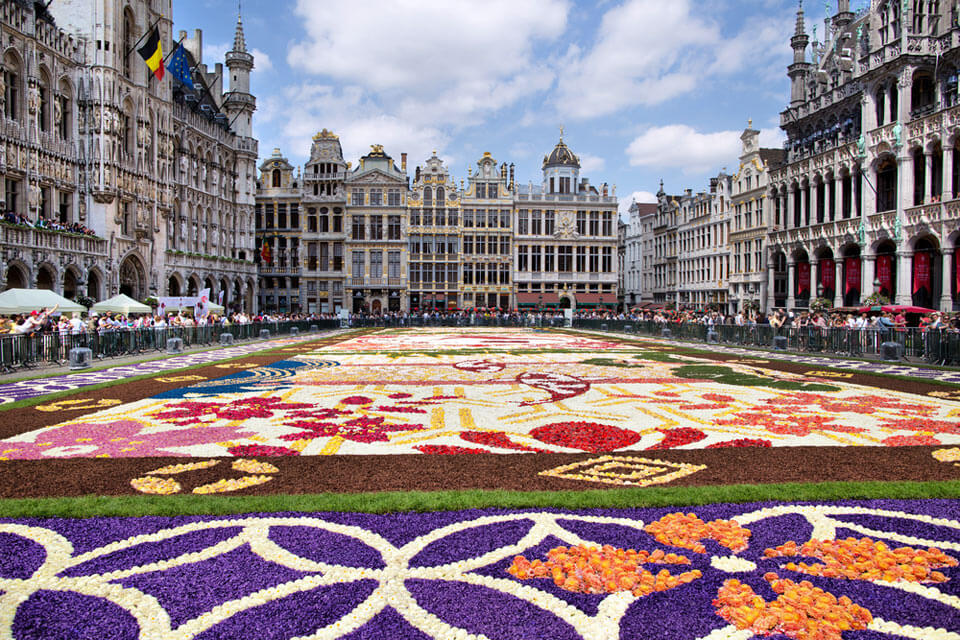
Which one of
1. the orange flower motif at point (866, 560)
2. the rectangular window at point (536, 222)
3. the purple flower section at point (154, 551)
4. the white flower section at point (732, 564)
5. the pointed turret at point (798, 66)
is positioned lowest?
the white flower section at point (732, 564)

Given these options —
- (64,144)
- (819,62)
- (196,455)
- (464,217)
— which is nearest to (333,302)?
(464,217)

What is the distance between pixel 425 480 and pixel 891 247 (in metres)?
32.7

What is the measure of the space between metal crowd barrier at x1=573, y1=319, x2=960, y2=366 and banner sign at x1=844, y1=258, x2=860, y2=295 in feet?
37.0

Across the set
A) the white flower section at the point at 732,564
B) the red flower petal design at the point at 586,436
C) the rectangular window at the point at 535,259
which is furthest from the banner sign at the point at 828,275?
the white flower section at the point at 732,564

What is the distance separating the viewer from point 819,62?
4000cm

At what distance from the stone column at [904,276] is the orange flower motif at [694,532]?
3006cm

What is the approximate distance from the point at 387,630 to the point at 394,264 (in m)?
56.2

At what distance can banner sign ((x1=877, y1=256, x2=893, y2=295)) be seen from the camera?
29.5m

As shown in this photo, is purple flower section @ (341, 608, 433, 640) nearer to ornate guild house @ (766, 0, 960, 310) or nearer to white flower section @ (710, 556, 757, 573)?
white flower section @ (710, 556, 757, 573)

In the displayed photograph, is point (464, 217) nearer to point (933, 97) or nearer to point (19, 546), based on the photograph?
point (933, 97)

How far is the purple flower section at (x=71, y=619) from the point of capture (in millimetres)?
2672

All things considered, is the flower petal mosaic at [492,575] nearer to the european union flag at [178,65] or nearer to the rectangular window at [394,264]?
the european union flag at [178,65]

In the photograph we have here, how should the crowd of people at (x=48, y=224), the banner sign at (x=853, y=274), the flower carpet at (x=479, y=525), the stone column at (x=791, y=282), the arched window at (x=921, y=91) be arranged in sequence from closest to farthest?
1. the flower carpet at (x=479, y=525)
2. the crowd of people at (x=48, y=224)
3. the arched window at (x=921, y=91)
4. the banner sign at (x=853, y=274)
5. the stone column at (x=791, y=282)

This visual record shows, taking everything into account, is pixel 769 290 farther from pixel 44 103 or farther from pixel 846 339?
pixel 44 103
